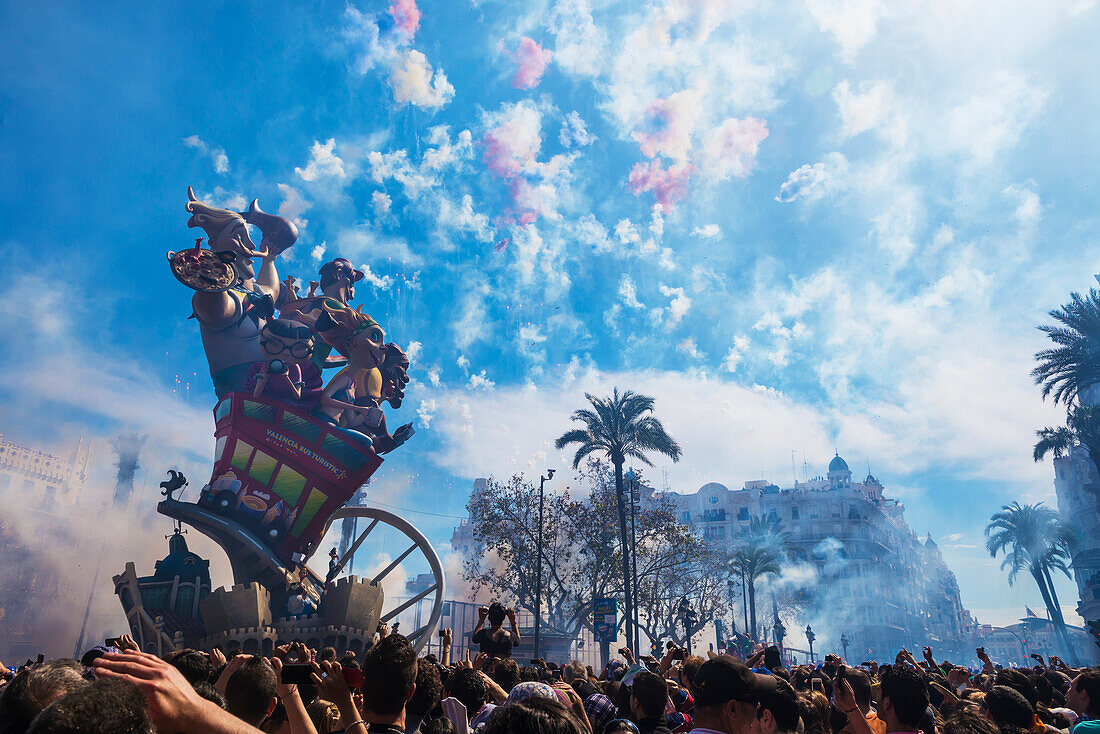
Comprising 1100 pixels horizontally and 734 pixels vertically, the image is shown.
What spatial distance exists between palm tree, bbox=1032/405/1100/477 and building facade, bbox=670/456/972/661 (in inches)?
1972

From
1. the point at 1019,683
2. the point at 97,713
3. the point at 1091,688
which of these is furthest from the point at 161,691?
the point at 1019,683

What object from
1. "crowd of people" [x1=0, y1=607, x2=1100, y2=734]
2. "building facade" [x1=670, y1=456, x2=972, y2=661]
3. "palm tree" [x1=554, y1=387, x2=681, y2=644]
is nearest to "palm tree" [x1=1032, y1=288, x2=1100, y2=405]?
"palm tree" [x1=554, y1=387, x2=681, y2=644]

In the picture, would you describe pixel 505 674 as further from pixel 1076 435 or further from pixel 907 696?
pixel 1076 435

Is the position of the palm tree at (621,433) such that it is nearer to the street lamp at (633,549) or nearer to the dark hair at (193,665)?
the street lamp at (633,549)

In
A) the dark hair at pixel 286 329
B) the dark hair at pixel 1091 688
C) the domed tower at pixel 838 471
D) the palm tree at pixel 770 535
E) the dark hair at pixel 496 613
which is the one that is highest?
the domed tower at pixel 838 471

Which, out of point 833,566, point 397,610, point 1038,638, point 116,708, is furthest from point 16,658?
point 1038,638

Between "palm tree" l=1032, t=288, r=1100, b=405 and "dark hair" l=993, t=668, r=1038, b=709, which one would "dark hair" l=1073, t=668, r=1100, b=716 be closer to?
"dark hair" l=993, t=668, r=1038, b=709

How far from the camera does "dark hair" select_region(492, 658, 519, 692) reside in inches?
221

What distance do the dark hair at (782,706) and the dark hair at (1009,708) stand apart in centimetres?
174

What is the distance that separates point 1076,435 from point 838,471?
80.9m

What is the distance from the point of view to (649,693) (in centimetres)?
471

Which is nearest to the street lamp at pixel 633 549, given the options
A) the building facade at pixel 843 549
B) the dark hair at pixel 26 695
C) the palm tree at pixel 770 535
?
the dark hair at pixel 26 695

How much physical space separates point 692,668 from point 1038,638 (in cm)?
14787

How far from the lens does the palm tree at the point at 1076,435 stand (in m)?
38.7
